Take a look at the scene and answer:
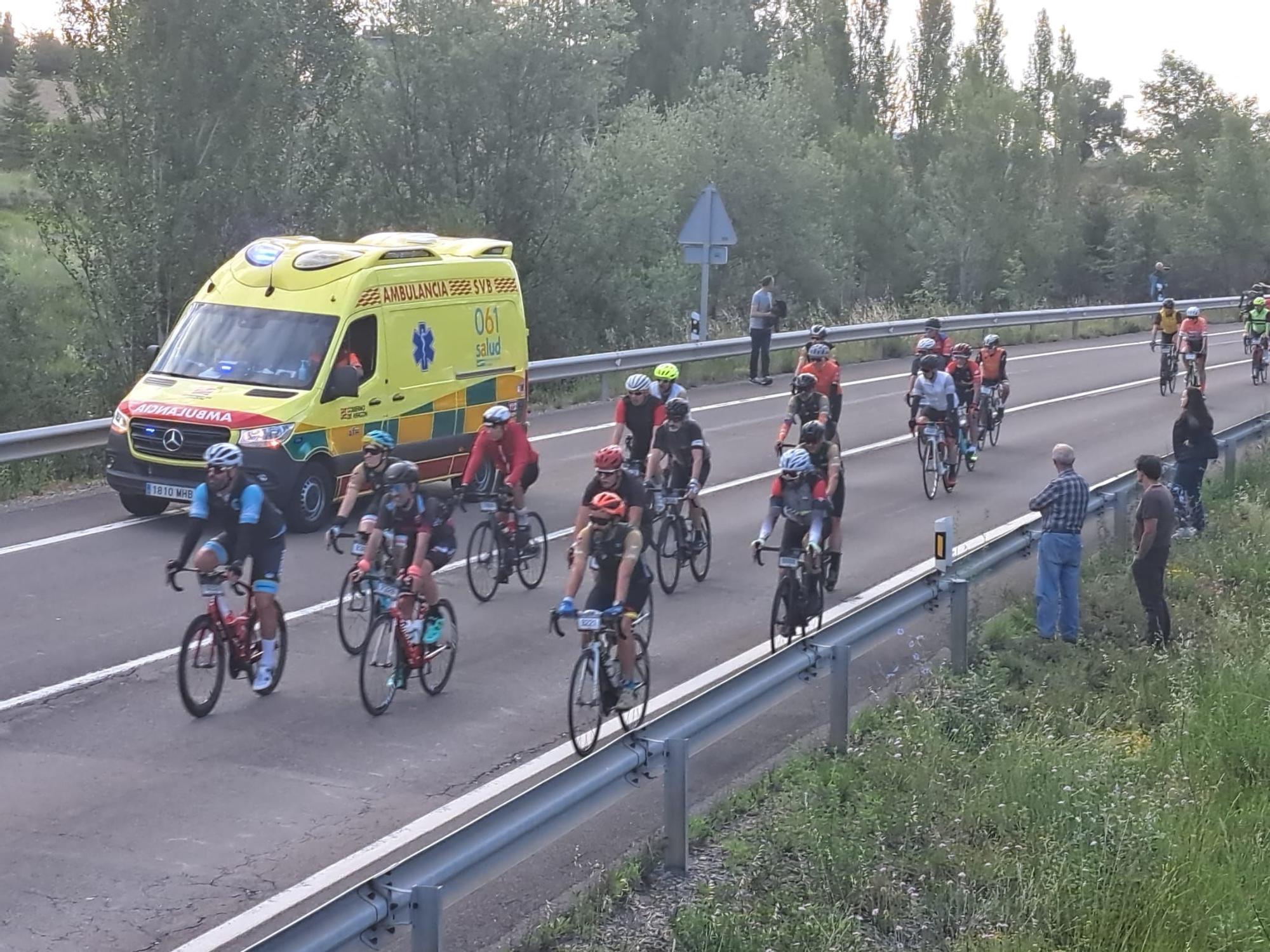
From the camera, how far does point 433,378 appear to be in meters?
17.6

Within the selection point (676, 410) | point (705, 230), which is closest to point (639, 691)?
point (676, 410)

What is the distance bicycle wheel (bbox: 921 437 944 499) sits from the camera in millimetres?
19000

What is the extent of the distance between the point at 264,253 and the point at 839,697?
1011 cm

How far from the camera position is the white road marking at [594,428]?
49.0 feet

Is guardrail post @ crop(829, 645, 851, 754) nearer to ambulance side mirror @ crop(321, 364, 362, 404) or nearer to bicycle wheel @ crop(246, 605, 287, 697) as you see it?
bicycle wheel @ crop(246, 605, 287, 697)

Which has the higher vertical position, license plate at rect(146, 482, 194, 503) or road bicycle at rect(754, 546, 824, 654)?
license plate at rect(146, 482, 194, 503)

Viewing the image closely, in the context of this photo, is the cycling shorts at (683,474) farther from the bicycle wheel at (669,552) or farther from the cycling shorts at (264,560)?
the cycling shorts at (264,560)

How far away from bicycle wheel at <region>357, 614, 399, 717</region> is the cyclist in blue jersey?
70 cm

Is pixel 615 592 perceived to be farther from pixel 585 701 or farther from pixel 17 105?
pixel 17 105

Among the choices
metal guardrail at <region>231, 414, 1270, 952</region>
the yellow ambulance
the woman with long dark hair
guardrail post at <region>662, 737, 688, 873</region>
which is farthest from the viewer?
the woman with long dark hair

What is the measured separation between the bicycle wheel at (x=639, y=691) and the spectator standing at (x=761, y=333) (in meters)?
18.6

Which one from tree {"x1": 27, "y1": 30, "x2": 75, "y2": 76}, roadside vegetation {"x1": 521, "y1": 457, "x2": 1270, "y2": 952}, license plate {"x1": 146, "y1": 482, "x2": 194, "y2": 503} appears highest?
tree {"x1": 27, "y1": 30, "x2": 75, "y2": 76}

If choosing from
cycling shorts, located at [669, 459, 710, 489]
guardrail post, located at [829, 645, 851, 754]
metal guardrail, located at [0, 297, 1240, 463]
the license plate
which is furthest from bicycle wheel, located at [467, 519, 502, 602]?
metal guardrail, located at [0, 297, 1240, 463]

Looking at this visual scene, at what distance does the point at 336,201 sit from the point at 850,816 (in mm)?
19187
